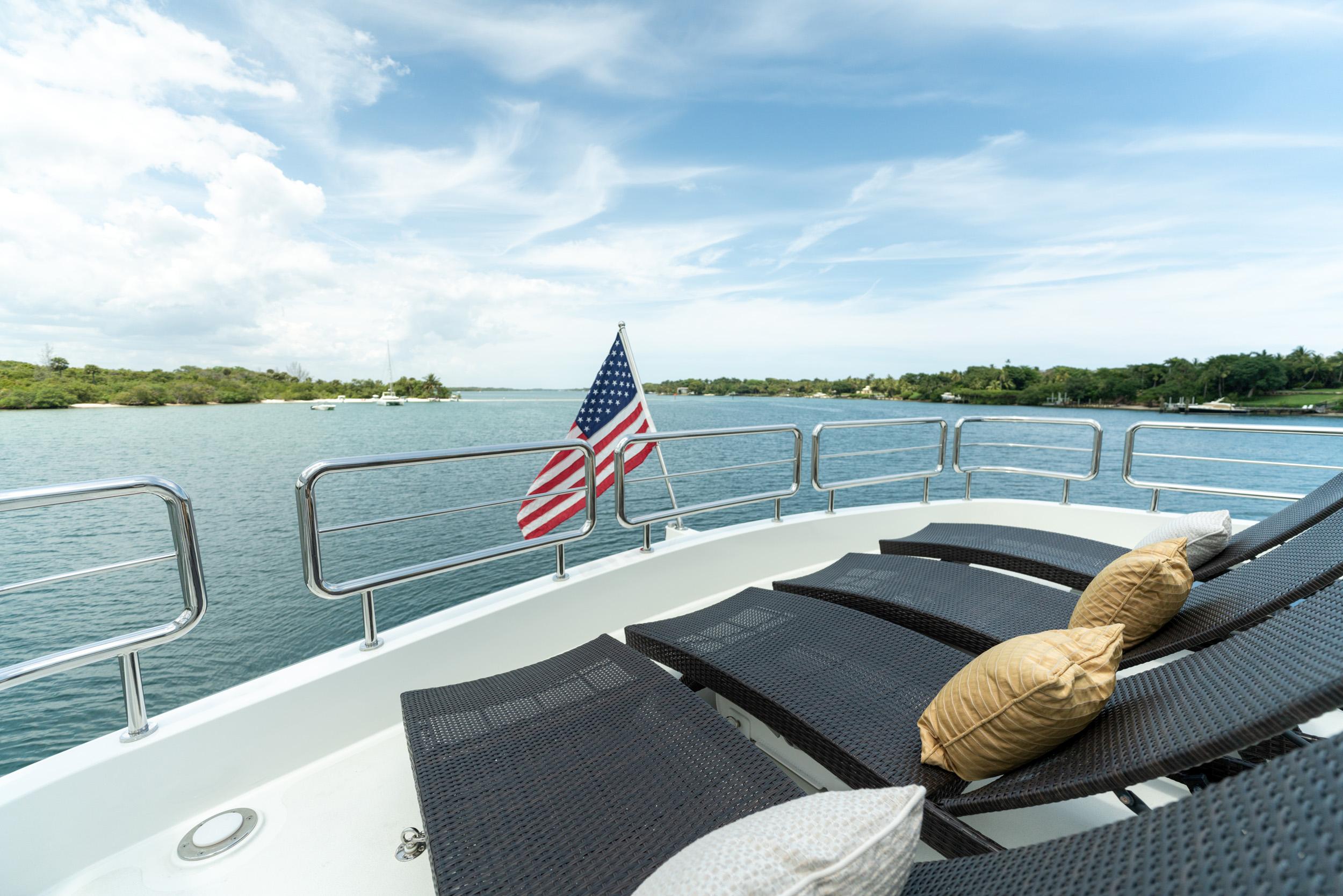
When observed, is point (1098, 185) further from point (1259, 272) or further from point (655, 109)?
point (655, 109)

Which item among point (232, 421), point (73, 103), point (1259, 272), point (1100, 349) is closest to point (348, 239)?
point (73, 103)

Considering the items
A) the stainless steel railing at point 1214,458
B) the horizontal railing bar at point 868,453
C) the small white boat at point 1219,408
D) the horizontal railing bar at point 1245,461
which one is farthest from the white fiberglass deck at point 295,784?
the small white boat at point 1219,408

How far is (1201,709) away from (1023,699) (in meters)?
0.25

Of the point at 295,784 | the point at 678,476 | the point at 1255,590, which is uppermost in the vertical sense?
the point at 678,476

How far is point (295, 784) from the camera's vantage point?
57.8 inches

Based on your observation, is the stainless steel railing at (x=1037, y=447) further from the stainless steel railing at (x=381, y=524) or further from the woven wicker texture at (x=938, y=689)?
the stainless steel railing at (x=381, y=524)

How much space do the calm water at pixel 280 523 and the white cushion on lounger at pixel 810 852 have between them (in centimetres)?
228

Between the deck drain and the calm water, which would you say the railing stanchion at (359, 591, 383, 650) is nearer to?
the deck drain

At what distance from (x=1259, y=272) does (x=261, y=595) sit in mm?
23003

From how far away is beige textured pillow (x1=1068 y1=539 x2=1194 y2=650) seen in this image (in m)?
1.33

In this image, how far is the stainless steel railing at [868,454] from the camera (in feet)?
10.3

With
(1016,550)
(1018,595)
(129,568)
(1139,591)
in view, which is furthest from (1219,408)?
(129,568)

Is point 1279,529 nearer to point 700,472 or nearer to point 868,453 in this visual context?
point 868,453

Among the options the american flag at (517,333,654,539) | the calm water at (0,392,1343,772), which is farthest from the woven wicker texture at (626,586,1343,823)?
the calm water at (0,392,1343,772)
